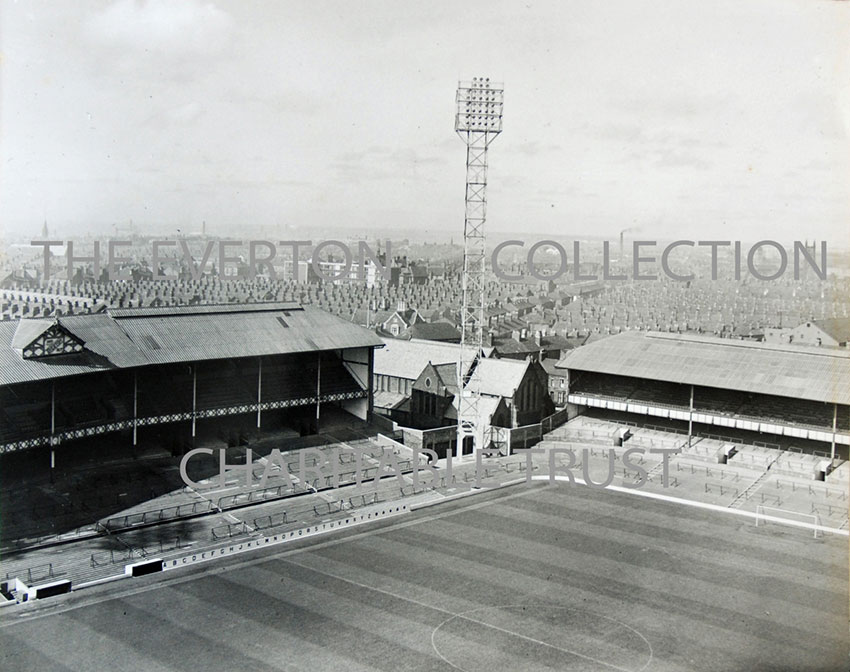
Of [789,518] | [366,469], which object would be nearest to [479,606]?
[366,469]

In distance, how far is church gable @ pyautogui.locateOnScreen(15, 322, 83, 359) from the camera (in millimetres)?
45062

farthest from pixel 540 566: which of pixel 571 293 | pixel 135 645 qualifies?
pixel 571 293

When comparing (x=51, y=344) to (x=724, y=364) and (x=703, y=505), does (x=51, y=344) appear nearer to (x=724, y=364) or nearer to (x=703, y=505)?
(x=703, y=505)

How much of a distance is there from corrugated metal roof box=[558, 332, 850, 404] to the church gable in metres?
38.5

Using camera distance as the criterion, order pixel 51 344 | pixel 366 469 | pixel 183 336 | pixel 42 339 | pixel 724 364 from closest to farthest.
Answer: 1. pixel 42 339
2. pixel 51 344
3. pixel 183 336
4. pixel 366 469
5. pixel 724 364

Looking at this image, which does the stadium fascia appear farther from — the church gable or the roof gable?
the roof gable

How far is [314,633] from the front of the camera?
1251 inches

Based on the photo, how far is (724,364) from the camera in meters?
63.9

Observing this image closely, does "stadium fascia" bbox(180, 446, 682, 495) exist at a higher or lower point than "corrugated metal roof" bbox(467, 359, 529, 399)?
lower

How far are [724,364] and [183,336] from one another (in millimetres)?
39768

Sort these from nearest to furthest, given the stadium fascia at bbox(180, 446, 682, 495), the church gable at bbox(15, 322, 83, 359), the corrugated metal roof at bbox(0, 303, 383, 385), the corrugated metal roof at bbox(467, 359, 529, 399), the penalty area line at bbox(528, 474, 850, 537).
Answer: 1. the church gable at bbox(15, 322, 83, 359)
2. the corrugated metal roof at bbox(0, 303, 383, 385)
3. the penalty area line at bbox(528, 474, 850, 537)
4. the stadium fascia at bbox(180, 446, 682, 495)
5. the corrugated metal roof at bbox(467, 359, 529, 399)

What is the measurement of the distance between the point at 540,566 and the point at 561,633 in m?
7.40

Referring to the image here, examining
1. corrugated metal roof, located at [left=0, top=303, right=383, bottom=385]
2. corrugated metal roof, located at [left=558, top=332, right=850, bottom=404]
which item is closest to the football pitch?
corrugated metal roof, located at [left=0, top=303, right=383, bottom=385]

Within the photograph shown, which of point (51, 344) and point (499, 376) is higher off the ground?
point (51, 344)
